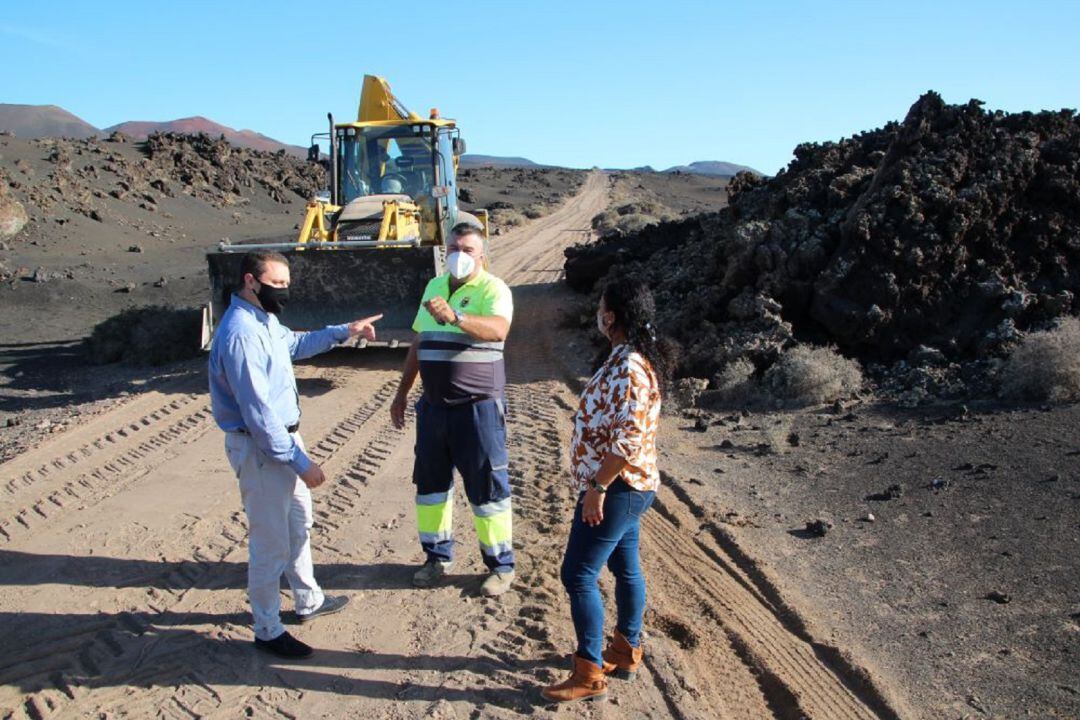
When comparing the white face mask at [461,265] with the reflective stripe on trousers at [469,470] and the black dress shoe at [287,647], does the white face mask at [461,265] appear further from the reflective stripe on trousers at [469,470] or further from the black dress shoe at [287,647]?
the black dress shoe at [287,647]

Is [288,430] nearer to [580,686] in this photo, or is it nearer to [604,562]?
[604,562]

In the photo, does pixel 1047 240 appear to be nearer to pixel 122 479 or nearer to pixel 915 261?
pixel 915 261

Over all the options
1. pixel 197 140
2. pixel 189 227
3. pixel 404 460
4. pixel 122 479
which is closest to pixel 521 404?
pixel 404 460

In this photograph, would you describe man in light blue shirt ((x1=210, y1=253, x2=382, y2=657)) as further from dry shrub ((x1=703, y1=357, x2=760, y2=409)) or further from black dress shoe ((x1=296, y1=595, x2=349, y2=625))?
dry shrub ((x1=703, y1=357, x2=760, y2=409))

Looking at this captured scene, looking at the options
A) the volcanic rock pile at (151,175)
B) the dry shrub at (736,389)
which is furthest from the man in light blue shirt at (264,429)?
the volcanic rock pile at (151,175)

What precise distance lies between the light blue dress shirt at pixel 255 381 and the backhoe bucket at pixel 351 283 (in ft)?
20.6

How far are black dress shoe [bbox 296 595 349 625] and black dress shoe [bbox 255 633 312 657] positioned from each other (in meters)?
0.33

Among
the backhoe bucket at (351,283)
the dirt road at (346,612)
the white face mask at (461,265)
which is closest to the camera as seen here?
the dirt road at (346,612)

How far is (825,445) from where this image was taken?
7.77 meters

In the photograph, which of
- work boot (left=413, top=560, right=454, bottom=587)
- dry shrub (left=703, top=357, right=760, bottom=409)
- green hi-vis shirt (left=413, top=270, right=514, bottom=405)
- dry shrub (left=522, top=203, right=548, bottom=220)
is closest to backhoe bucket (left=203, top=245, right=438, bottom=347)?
dry shrub (left=703, top=357, right=760, bottom=409)

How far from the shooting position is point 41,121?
9062 centimetres

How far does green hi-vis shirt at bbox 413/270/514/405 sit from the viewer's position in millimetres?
4707

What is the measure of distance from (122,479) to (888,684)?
565 cm

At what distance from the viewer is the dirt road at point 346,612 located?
4.01 metres
